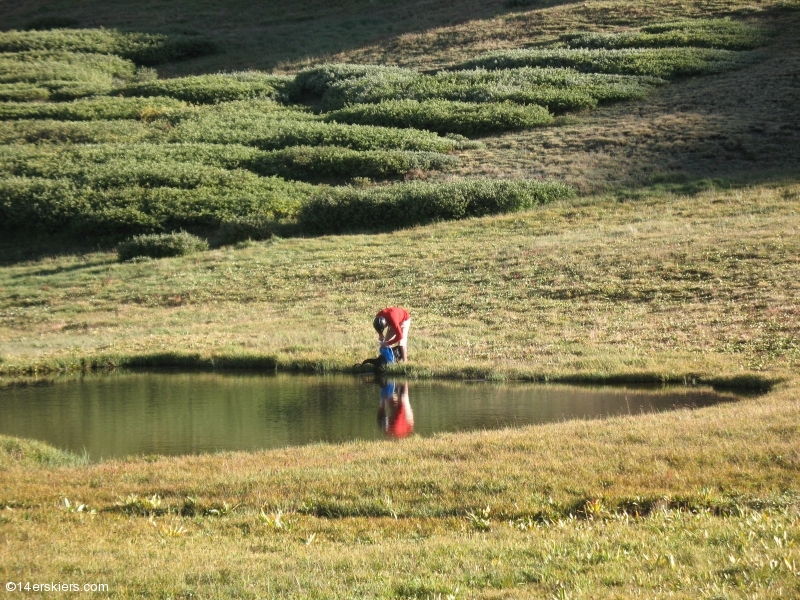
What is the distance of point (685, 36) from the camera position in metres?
64.0

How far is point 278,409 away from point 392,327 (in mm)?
4048

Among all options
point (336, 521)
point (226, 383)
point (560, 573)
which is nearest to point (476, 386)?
point (226, 383)

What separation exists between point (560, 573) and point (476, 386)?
39.7 ft

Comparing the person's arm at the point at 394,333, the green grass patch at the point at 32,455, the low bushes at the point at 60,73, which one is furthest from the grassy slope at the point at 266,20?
the green grass patch at the point at 32,455

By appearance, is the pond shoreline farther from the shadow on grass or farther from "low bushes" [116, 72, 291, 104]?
the shadow on grass

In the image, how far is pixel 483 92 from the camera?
2189 inches

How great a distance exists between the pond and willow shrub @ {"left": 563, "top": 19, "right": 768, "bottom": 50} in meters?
49.4

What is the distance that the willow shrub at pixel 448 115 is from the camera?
168 ft

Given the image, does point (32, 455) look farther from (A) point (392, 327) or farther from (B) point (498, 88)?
(B) point (498, 88)

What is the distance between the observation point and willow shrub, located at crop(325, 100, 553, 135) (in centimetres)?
5116

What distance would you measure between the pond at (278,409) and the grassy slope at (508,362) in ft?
4.54

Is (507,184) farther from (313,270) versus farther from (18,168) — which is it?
(18,168)

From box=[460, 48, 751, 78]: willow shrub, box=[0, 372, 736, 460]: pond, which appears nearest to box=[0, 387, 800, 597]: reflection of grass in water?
box=[0, 372, 736, 460]: pond

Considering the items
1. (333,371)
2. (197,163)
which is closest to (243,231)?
(197,163)
